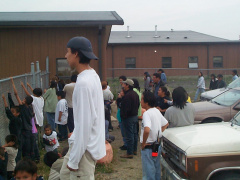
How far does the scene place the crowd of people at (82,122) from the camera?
2.67 metres

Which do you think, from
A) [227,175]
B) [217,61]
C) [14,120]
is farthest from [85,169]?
[217,61]

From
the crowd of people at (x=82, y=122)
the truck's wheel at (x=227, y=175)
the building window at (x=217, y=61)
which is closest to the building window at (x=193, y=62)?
the building window at (x=217, y=61)

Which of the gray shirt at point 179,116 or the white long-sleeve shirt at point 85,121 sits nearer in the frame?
the white long-sleeve shirt at point 85,121

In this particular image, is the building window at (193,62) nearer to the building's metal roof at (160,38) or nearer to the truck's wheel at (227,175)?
the building's metal roof at (160,38)

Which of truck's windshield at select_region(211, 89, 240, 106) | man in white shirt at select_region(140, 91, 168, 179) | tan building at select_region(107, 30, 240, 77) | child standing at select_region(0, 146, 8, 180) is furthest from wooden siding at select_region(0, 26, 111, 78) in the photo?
tan building at select_region(107, 30, 240, 77)

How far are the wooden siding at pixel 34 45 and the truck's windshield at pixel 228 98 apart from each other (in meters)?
4.88

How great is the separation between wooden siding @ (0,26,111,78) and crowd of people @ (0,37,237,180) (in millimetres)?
1770

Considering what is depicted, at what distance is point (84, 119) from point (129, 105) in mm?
4634

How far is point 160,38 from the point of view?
30.4 meters

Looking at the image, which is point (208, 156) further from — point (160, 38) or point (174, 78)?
point (160, 38)

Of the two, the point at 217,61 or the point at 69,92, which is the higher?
the point at 217,61

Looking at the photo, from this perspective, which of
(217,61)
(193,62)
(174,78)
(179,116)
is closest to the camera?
(179,116)

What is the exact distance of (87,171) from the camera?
2.73 metres

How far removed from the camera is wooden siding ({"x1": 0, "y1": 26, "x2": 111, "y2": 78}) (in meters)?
12.2
